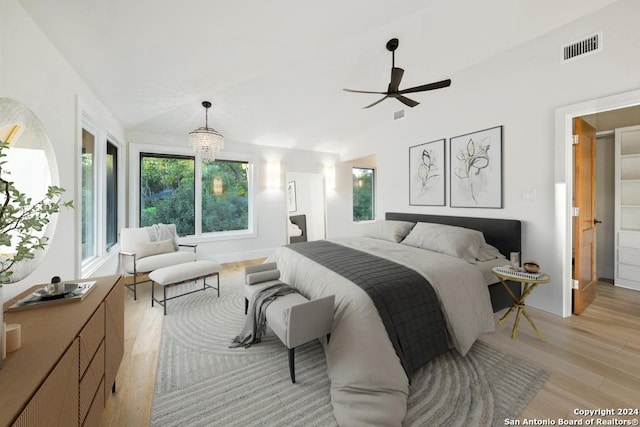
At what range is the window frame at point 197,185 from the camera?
408 centimetres

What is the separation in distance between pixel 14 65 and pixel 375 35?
115 inches

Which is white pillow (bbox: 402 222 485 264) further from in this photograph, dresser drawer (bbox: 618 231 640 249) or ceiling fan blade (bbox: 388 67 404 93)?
dresser drawer (bbox: 618 231 640 249)

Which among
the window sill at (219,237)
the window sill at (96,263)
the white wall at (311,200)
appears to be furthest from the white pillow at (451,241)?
the window sill at (96,263)

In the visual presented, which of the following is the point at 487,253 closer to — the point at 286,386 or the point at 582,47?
the point at 582,47

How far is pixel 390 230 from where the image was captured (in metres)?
3.71

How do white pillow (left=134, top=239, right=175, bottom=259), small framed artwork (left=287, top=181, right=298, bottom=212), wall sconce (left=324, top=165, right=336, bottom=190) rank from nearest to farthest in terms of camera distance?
1. white pillow (left=134, top=239, right=175, bottom=259)
2. small framed artwork (left=287, top=181, right=298, bottom=212)
3. wall sconce (left=324, top=165, right=336, bottom=190)

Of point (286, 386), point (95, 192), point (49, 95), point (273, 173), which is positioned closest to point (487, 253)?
point (286, 386)

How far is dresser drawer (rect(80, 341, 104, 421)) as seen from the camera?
1.05 metres

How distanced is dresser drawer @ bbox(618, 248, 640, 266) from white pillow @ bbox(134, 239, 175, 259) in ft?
20.7

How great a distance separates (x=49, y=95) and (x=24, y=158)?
0.64 m

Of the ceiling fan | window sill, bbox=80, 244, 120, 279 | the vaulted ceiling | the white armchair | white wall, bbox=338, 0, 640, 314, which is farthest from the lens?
the white armchair

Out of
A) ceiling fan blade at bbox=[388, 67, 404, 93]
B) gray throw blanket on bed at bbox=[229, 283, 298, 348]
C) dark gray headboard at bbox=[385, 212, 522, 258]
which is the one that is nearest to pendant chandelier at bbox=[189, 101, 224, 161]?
gray throw blanket on bed at bbox=[229, 283, 298, 348]

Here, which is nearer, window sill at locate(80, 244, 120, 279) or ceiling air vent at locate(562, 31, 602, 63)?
ceiling air vent at locate(562, 31, 602, 63)

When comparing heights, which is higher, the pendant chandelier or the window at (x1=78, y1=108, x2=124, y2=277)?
the pendant chandelier
